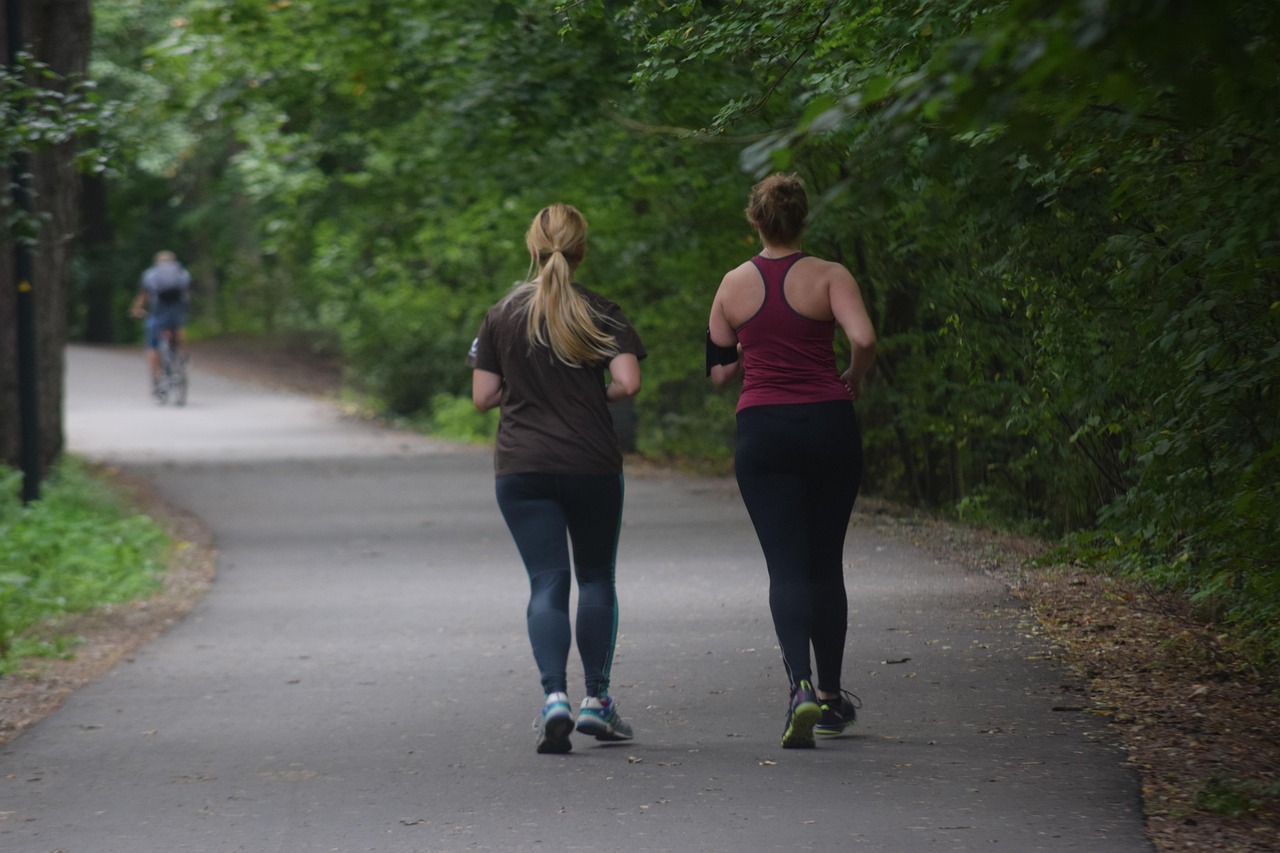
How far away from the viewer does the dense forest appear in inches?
151

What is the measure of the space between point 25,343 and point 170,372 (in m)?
15.2

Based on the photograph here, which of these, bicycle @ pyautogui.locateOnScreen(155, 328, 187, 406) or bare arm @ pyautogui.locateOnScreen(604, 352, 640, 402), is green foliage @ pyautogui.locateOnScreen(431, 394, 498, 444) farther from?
bare arm @ pyautogui.locateOnScreen(604, 352, 640, 402)

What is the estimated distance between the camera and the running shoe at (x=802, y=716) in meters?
6.04

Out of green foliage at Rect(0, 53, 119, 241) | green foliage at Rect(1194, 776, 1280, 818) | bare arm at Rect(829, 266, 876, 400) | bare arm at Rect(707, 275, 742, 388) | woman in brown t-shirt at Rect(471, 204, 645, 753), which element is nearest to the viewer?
green foliage at Rect(1194, 776, 1280, 818)

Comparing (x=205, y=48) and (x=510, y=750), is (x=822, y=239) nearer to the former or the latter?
(x=510, y=750)

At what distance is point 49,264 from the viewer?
16.4 m

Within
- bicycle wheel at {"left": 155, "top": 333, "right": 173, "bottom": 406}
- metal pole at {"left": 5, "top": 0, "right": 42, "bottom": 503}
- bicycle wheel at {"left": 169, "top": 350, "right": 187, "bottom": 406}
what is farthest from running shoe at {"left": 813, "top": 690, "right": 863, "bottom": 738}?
bicycle wheel at {"left": 169, "top": 350, "right": 187, "bottom": 406}

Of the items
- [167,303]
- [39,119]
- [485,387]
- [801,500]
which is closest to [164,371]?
[167,303]

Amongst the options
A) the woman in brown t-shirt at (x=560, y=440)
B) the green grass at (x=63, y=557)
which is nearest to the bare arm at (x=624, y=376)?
the woman in brown t-shirt at (x=560, y=440)

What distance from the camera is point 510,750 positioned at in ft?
21.1

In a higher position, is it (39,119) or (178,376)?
(39,119)

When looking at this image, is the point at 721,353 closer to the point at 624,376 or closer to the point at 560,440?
the point at 624,376

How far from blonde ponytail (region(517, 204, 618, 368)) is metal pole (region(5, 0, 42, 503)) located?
7231mm

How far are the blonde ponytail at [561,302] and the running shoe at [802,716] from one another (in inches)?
54.6
